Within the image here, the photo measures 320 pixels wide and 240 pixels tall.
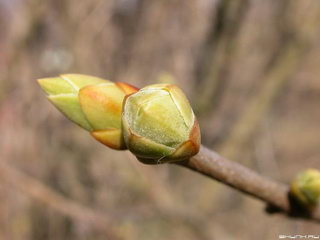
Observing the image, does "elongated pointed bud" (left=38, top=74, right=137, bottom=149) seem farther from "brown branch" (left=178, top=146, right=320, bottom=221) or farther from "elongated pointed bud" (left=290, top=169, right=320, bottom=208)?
"elongated pointed bud" (left=290, top=169, right=320, bottom=208)

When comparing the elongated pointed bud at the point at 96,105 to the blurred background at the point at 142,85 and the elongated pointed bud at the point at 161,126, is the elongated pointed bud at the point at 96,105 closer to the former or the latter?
the elongated pointed bud at the point at 161,126

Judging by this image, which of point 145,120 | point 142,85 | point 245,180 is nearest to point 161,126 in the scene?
point 145,120

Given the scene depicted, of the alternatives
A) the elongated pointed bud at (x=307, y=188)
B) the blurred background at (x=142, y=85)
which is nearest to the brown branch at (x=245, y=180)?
the elongated pointed bud at (x=307, y=188)

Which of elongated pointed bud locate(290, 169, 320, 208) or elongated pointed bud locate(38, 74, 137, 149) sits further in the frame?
elongated pointed bud locate(290, 169, 320, 208)

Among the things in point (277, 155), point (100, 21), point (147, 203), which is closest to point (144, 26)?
point (100, 21)

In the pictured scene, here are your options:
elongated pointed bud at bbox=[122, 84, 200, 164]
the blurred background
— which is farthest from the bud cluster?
the blurred background

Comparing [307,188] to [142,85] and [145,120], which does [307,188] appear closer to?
[145,120]

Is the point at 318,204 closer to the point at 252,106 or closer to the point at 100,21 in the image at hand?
the point at 252,106
